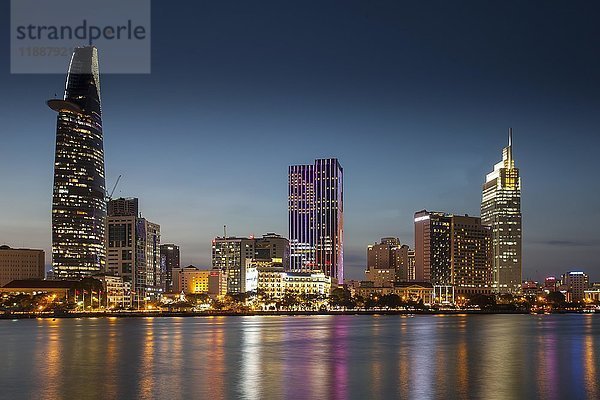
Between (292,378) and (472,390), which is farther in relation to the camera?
(292,378)

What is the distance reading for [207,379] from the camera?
46.7 m

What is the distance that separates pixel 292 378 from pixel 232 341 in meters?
33.3

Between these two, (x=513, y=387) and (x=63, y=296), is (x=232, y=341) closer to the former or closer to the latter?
(x=513, y=387)

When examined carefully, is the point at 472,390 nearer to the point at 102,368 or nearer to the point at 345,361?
the point at 345,361

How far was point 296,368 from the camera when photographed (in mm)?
52281

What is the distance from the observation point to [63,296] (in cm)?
19812

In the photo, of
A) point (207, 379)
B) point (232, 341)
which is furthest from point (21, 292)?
point (207, 379)

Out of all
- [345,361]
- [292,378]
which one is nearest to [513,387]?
[292,378]

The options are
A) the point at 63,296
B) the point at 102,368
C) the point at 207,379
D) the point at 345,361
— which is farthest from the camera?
the point at 63,296

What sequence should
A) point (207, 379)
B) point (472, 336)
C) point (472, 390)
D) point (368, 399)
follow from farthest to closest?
point (472, 336), point (207, 379), point (472, 390), point (368, 399)

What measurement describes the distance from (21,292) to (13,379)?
162 m

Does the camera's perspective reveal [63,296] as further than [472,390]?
Yes

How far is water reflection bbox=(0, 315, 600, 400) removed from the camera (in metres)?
41.8

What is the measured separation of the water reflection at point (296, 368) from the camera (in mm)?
41750
